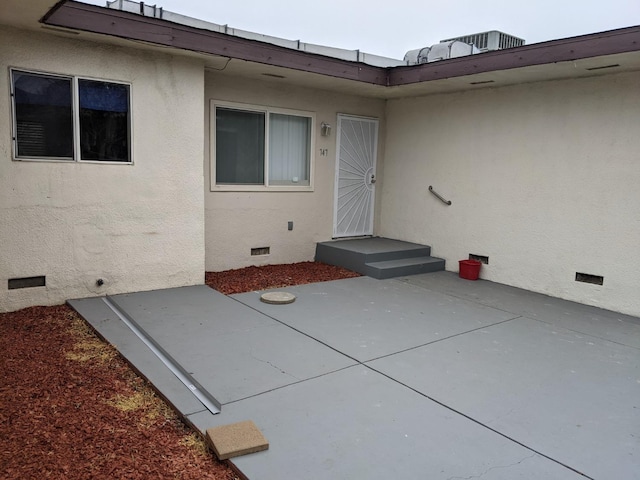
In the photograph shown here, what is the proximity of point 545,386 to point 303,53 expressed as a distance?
464cm

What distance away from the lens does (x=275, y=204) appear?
714 cm

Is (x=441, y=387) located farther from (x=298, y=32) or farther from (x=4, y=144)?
(x=298, y=32)

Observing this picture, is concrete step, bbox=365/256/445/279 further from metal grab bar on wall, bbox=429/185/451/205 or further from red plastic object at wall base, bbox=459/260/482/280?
metal grab bar on wall, bbox=429/185/451/205

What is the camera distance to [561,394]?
11.1 ft

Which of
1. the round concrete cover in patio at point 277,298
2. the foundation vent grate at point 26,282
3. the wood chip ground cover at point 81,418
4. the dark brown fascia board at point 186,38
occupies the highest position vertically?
the dark brown fascia board at point 186,38

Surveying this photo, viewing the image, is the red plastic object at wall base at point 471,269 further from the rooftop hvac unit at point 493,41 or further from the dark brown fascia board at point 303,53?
the rooftop hvac unit at point 493,41

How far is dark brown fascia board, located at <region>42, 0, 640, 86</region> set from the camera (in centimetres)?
446

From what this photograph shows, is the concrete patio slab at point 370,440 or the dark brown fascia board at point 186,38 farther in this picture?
the dark brown fascia board at point 186,38

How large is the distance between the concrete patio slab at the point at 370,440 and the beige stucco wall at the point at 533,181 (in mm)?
3788

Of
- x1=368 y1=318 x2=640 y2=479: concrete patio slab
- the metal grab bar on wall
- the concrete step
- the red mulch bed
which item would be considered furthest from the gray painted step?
Answer: x1=368 y1=318 x2=640 y2=479: concrete patio slab

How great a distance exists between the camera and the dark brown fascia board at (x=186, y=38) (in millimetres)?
4352

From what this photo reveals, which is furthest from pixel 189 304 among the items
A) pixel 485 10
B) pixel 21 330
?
pixel 485 10

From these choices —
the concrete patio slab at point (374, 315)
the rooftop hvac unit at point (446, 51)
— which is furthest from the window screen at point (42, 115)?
the rooftop hvac unit at point (446, 51)

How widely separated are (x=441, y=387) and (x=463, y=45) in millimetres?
5932
